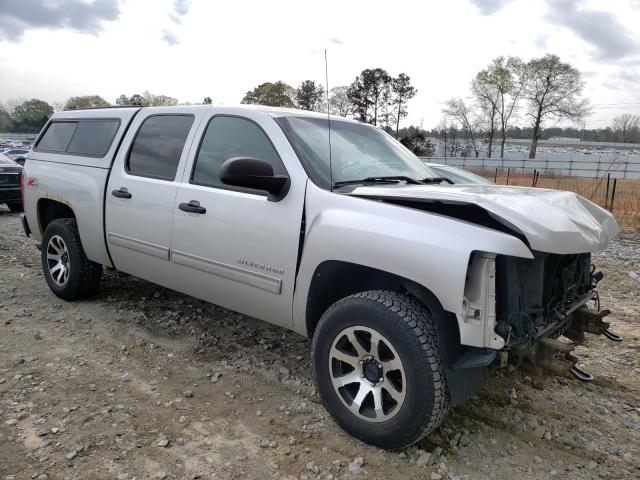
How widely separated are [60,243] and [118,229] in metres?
1.13

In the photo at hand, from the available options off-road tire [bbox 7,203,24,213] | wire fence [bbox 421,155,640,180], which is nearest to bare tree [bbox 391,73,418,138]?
wire fence [bbox 421,155,640,180]

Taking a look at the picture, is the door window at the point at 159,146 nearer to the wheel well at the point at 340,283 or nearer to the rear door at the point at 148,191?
the rear door at the point at 148,191

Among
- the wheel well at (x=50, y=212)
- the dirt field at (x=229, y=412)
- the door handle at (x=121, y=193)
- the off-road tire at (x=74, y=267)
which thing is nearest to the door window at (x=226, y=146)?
the door handle at (x=121, y=193)

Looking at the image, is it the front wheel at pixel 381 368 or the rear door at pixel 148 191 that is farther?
the rear door at pixel 148 191

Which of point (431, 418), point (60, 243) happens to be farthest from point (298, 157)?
point (60, 243)

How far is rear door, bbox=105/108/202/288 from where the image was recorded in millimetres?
3795

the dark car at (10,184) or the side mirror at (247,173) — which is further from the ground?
the side mirror at (247,173)

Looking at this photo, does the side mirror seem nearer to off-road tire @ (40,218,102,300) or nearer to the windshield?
the windshield

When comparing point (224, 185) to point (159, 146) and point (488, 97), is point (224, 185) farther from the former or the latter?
point (488, 97)

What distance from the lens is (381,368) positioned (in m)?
2.67

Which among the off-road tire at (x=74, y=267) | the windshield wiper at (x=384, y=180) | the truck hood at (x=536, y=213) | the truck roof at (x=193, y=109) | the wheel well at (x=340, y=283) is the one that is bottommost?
the off-road tire at (x=74, y=267)

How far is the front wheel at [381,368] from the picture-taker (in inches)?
97.3

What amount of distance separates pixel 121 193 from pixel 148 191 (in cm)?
38

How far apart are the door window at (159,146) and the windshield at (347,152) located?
966mm
